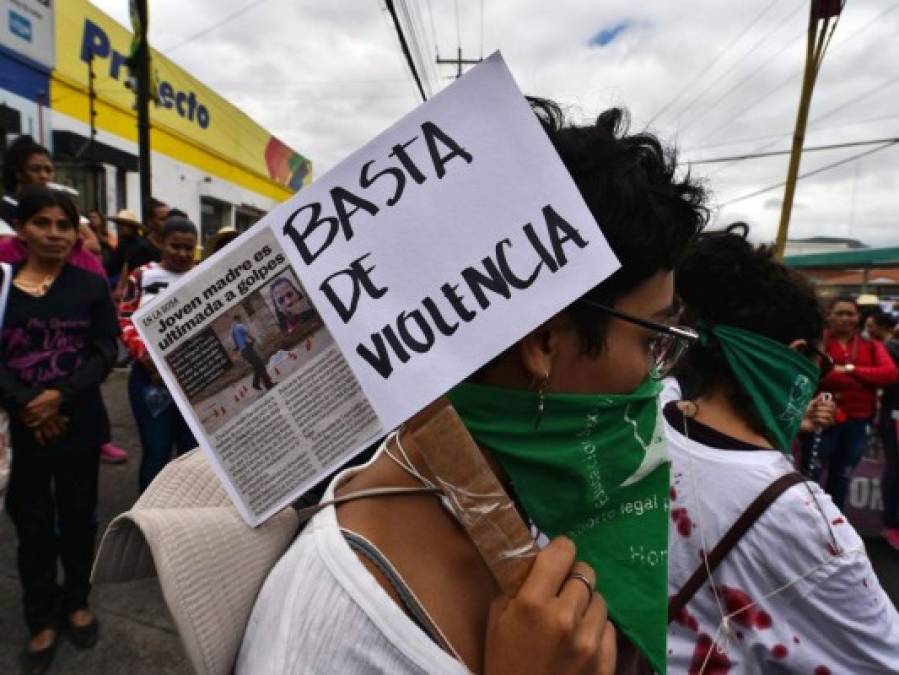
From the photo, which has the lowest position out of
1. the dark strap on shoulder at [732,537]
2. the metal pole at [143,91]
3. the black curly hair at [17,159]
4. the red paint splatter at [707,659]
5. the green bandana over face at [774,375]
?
the red paint splatter at [707,659]

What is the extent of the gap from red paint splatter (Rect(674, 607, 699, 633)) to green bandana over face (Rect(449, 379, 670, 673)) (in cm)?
42

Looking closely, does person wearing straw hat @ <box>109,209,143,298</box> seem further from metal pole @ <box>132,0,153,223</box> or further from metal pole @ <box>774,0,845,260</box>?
metal pole @ <box>774,0,845,260</box>

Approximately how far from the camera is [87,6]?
1168cm

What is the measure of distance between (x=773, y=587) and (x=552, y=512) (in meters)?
0.61

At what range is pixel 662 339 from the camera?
101cm

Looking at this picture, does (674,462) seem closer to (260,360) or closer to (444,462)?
(444,462)

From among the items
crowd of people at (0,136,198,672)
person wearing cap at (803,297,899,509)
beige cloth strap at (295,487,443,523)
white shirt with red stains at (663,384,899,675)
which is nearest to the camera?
beige cloth strap at (295,487,443,523)

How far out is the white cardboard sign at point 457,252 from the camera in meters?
0.78

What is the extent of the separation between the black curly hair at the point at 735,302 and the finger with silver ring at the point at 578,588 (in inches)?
33.5

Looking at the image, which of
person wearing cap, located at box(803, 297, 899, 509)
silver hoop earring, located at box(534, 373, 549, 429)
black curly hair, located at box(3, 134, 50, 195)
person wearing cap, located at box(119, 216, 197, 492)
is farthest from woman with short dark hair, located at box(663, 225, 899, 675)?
black curly hair, located at box(3, 134, 50, 195)

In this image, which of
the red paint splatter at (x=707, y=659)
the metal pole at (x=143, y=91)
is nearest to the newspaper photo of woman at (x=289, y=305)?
the red paint splatter at (x=707, y=659)

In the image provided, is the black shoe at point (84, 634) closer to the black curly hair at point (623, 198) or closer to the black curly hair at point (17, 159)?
the black curly hair at point (17, 159)

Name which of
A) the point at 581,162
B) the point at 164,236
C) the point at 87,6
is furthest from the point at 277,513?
the point at 87,6

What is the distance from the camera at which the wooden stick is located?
799 millimetres
